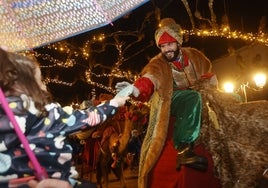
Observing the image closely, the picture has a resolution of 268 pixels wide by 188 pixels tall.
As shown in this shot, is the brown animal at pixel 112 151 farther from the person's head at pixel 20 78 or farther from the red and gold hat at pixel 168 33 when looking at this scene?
the person's head at pixel 20 78

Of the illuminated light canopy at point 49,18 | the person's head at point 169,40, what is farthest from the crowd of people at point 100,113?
the illuminated light canopy at point 49,18

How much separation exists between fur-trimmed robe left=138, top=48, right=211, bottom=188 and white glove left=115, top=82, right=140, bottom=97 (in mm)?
493

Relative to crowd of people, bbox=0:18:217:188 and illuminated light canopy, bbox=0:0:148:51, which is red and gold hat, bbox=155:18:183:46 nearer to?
crowd of people, bbox=0:18:217:188

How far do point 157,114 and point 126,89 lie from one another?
1.36 metres

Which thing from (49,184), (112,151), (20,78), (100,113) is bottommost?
(112,151)

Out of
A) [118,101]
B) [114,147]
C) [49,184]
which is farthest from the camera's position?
[114,147]

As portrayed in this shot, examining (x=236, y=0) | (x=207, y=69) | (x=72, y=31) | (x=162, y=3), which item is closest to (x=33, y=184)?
(x=72, y=31)

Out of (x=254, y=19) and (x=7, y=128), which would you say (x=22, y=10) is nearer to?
(x=7, y=128)

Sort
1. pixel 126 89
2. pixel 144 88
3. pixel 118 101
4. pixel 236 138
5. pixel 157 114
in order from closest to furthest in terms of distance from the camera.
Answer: pixel 118 101 → pixel 126 89 → pixel 236 138 → pixel 144 88 → pixel 157 114

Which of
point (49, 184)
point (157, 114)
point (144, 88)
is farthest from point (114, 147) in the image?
point (49, 184)

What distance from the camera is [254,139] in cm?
433

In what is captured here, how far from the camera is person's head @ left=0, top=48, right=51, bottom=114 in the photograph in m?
2.42

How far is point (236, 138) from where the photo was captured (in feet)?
14.4

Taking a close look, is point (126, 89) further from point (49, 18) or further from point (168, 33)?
point (168, 33)
